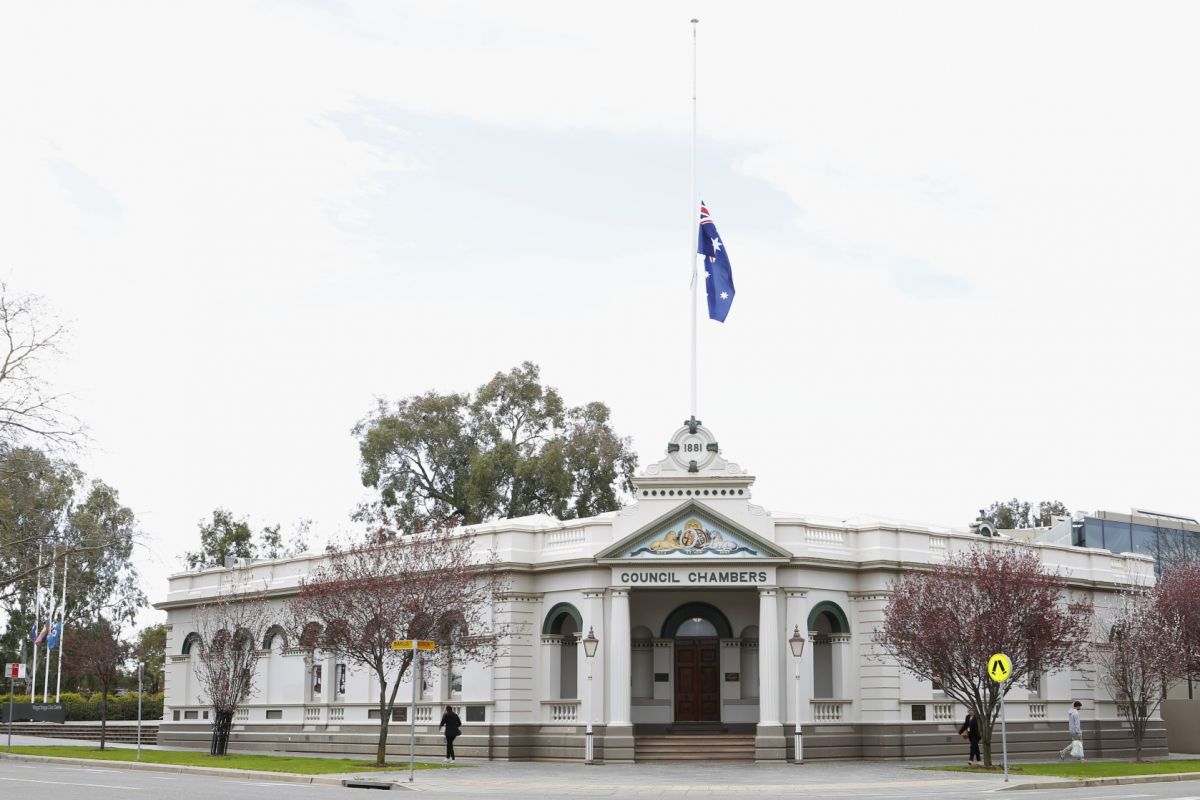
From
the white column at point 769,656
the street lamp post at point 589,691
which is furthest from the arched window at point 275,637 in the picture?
the white column at point 769,656

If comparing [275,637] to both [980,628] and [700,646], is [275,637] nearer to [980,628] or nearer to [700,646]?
[700,646]

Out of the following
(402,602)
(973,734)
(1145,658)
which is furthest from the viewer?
(1145,658)

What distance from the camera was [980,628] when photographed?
116ft

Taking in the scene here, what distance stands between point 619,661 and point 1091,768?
43.9ft

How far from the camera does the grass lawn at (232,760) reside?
116ft

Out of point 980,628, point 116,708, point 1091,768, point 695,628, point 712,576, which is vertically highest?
point 712,576

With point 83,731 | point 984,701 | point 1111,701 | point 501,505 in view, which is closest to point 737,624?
point 984,701

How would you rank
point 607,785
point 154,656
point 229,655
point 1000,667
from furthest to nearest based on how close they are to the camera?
1. point 154,656
2. point 229,655
3. point 1000,667
4. point 607,785

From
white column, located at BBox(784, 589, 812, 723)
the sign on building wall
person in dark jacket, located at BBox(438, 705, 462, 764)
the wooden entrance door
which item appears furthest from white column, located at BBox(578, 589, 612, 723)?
white column, located at BBox(784, 589, 812, 723)

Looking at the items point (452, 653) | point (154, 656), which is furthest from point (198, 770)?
point (154, 656)

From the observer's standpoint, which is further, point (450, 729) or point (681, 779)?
point (450, 729)

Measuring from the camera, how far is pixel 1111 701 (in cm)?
4588

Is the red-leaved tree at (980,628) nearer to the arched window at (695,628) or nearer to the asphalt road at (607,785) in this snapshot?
the asphalt road at (607,785)

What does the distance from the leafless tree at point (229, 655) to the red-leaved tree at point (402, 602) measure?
2.64 metres
